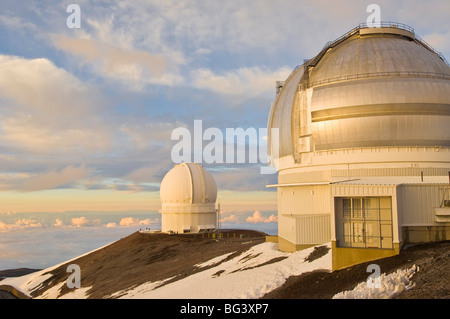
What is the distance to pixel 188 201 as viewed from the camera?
156ft

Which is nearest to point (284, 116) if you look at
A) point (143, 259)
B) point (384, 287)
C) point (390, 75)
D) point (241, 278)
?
point (390, 75)

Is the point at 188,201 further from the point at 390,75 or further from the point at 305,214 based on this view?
the point at 390,75

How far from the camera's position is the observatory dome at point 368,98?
2402 cm

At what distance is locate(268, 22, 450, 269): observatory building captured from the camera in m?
19.3

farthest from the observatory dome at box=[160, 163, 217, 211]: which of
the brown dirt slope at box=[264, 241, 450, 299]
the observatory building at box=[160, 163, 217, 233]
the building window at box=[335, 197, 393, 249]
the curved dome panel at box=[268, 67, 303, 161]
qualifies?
the brown dirt slope at box=[264, 241, 450, 299]

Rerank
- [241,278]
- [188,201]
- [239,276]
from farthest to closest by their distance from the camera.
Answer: [188,201]
[239,276]
[241,278]

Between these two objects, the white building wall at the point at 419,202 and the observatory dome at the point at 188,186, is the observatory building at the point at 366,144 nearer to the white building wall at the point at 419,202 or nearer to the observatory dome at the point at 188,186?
the white building wall at the point at 419,202

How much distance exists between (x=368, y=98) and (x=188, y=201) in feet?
93.0

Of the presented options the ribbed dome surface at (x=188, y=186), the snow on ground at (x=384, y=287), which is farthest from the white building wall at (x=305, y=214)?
the ribbed dome surface at (x=188, y=186)

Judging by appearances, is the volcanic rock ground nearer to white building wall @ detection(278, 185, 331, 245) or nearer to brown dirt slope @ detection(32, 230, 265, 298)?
brown dirt slope @ detection(32, 230, 265, 298)

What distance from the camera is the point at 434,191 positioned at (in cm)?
2072

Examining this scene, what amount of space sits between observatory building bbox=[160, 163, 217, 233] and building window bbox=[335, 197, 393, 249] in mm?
30082

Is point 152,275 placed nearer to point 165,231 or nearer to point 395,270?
point 395,270

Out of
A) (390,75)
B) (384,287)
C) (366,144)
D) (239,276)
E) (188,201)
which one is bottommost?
(239,276)
